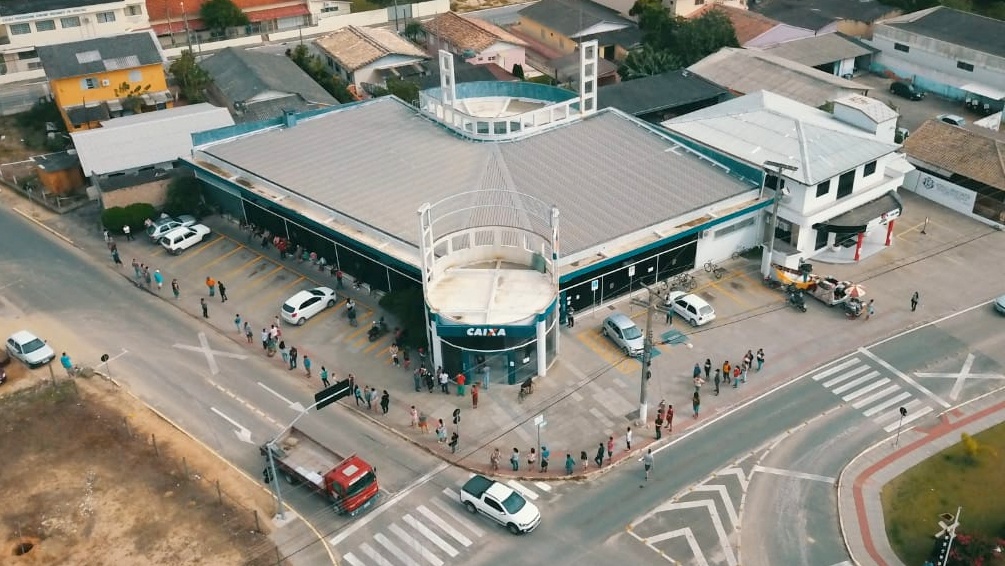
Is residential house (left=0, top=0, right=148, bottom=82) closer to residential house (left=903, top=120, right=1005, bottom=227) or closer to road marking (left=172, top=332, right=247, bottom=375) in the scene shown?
road marking (left=172, top=332, right=247, bottom=375)

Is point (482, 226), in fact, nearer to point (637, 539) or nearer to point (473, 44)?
point (637, 539)

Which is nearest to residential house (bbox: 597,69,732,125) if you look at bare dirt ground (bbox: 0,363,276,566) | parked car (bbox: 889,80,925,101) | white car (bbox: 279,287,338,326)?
parked car (bbox: 889,80,925,101)

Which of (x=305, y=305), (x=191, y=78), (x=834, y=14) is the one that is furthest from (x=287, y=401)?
(x=834, y=14)

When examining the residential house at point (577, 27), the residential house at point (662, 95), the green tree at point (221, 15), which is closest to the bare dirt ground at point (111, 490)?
the residential house at point (662, 95)

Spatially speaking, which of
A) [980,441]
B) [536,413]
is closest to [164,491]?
[536,413]

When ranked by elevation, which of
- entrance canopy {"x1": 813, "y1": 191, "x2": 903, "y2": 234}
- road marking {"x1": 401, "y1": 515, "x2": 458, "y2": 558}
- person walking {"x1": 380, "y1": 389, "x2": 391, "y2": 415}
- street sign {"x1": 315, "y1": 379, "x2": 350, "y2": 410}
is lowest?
road marking {"x1": 401, "y1": 515, "x2": 458, "y2": 558}
